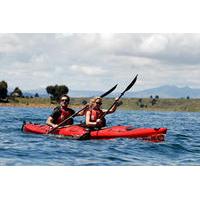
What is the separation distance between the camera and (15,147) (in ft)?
46.9

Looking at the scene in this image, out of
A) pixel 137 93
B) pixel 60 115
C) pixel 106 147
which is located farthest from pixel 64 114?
pixel 106 147

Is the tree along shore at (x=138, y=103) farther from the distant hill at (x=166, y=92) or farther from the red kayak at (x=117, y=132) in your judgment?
the red kayak at (x=117, y=132)

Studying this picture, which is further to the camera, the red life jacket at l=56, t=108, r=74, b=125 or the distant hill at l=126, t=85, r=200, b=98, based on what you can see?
the red life jacket at l=56, t=108, r=74, b=125

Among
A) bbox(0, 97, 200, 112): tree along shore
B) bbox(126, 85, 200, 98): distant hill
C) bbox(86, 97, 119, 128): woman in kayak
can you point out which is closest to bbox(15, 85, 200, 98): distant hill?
bbox(126, 85, 200, 98): distant hill

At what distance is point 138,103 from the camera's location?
18.1 metres

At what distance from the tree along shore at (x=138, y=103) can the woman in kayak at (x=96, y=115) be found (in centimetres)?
20

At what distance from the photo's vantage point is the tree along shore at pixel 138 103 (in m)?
17.0

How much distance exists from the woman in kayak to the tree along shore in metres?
0.20

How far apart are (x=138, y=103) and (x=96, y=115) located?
5.28 ft

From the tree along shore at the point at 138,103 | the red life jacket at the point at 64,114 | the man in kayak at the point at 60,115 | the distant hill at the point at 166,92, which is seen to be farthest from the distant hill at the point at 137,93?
the red life jacket at the point at 64,114

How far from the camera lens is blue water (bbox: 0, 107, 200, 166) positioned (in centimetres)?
1340

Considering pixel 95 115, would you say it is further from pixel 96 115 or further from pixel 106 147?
pixel 106 147

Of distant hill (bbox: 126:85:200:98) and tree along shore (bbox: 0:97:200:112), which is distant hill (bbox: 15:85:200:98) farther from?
tree along shore (bbox: 0:97:200:112)

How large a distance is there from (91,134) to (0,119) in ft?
7.86
